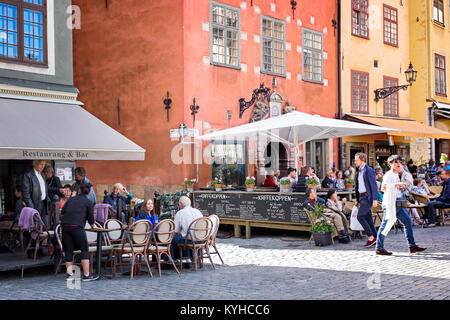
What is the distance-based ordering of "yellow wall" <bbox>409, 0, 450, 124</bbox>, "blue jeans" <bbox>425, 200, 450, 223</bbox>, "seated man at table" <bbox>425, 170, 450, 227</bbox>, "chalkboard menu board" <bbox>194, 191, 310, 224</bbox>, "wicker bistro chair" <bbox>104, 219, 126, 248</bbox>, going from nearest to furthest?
"wicker bistro chair" <bbox>104, 219, 126, 248</bbox> → "chalkboard menu board" <bbox>194, 191, 310, 224</bbox> → "seated man at table" <bbox>425, 170, 450, 227</bbox> → "blue jeans" <bbox>425, 200, 450, 223</bbox> → "yellow wall" <bbox>409, 0, 450, 124</bbox>

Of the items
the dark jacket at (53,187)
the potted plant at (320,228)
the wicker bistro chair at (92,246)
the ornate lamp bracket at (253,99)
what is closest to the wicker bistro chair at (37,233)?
the wicker bistro chair at (92,246)

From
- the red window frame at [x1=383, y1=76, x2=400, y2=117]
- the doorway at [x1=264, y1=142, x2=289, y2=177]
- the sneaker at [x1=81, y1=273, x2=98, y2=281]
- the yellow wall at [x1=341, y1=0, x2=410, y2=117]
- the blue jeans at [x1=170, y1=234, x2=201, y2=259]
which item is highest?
the yellow wall at [x1=341, y1=0, x2=410, y2=117]

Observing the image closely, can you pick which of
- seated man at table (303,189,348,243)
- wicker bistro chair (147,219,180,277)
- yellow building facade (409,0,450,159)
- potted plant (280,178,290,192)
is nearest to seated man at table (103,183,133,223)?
wicker bistro chair (147,219,180,277)

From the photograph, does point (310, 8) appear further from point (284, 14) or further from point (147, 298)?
point (147, 298)

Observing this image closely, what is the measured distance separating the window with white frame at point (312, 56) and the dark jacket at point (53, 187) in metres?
11.2

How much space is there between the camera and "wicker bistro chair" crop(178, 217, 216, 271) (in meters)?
8.54

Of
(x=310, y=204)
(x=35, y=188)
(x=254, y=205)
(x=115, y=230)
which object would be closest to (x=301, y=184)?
(x=310, y=204)

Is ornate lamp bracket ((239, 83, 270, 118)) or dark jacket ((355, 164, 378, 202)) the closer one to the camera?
dark jacket ((355, 164, 378, 202))

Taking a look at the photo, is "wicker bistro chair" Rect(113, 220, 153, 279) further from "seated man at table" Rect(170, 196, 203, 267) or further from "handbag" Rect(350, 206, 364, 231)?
"handbag" Rect(350, 206, 364, 231)

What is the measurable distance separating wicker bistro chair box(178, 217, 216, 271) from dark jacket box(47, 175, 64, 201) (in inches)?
106

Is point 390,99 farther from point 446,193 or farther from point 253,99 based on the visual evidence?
point 446,193

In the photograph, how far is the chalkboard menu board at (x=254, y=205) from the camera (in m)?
11.7

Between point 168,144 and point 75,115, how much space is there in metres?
4.83
